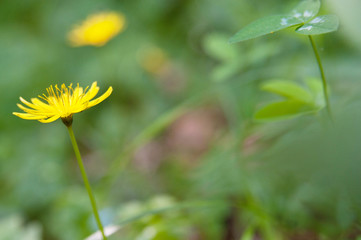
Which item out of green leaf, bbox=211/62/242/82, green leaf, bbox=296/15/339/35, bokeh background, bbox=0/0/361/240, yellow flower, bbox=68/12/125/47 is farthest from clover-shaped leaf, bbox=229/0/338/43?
yellow flower, bbox=68/12/125/47

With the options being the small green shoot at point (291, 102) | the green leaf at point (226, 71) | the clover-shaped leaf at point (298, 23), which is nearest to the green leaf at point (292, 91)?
the small green shoot at point (291, 102)

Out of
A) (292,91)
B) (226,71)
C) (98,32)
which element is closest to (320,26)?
(292,91)

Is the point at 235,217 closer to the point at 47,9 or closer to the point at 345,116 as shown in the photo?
the point at 345,116

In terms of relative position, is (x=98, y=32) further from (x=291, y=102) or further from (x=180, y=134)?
(x=291, y=102)

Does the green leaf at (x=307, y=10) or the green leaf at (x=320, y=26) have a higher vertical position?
the green leaf at (x=307, y=10)

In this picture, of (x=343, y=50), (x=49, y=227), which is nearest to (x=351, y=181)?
(x=343, y=50)

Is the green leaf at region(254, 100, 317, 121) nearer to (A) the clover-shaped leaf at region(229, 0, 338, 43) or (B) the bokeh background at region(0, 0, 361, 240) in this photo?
(B) the bokeh background at region(0, 0, 361, 240)

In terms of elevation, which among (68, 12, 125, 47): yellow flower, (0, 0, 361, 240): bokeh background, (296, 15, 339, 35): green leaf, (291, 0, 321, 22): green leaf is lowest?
(0, 0, 361, 240): bokeh background

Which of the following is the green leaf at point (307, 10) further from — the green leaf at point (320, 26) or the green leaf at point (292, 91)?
the green leaf at point (292, 91)
